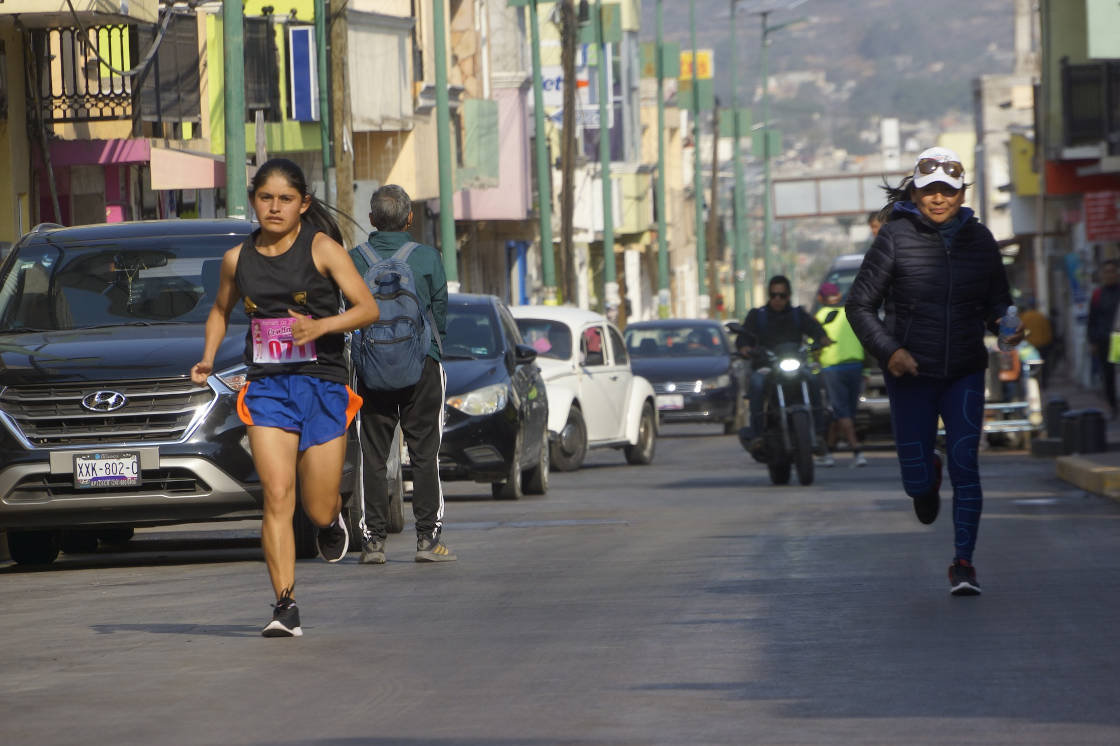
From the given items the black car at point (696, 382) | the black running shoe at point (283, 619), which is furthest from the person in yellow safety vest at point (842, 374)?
the black running shoe at point (283, 619)

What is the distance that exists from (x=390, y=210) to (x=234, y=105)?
1122cm

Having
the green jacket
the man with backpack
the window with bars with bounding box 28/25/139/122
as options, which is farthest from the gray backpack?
the window with bars with bounding box 28/25/139/122

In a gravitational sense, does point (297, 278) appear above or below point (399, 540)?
above

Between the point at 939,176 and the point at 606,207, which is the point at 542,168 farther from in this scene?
the point at 939,176

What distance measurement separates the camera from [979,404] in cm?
1023

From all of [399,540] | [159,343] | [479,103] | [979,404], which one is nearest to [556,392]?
[399,540]

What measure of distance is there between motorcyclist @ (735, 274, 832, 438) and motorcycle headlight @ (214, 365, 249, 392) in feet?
27.9

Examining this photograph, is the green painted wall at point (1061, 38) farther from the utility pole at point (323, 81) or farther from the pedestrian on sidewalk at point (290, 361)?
the pedestrian on sidewalk at point (290, 361)

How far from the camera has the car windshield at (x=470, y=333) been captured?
19.0 metres

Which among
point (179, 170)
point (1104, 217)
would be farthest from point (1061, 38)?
point (179, 170)

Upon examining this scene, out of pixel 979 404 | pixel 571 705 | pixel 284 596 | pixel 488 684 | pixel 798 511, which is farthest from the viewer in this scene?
pixel 798 511

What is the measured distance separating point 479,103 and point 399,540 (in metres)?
33.6

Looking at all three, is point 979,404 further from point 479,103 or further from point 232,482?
point 479,103

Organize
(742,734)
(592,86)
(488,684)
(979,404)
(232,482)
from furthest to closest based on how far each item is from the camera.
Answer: (592,86)
(232,482)
(979,404)
(488,684)
(742,734)
